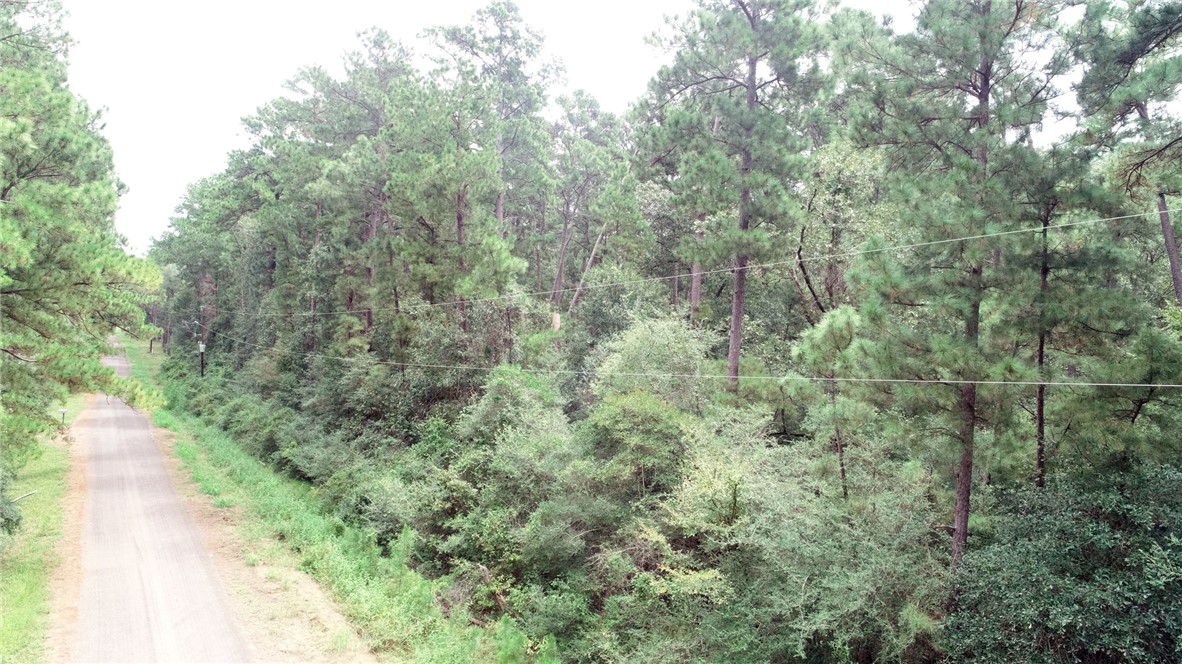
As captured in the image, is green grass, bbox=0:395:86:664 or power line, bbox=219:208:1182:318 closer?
power line, bbox=219:208:1182:318

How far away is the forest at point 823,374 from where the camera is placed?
7984 mm

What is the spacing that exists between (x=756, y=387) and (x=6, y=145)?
15491 millimetres

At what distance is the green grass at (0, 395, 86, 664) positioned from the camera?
9.10 meters

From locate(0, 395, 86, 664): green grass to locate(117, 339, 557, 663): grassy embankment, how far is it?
3303mm

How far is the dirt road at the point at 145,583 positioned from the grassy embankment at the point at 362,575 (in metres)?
1.24

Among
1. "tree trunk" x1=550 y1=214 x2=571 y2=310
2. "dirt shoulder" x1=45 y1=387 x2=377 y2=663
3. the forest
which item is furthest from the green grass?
"tree trunk" x1=550 y1=214 x2=571 y2=310

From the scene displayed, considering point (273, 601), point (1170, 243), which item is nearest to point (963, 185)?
point (1170, 243)

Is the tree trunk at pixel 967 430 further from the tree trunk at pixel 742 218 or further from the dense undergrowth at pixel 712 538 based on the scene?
the tree trunk at pixel 742 218

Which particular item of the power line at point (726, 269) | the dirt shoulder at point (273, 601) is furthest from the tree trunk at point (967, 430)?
the dirt shoulder at point (273, 601)

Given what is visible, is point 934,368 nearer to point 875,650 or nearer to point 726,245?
point 875,650

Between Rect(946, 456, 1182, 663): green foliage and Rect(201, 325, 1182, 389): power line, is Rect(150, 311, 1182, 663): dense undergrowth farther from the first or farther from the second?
Rect(201, 325, 1182, 389): power line

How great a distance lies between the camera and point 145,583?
38.3ft

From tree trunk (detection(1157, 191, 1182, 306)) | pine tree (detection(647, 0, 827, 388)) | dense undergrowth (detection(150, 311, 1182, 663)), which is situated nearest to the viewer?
dense undergrowth (detection(150, 311, 1182, 663))

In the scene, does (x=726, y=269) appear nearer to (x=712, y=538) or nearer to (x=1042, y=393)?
(x=712, y=538)
